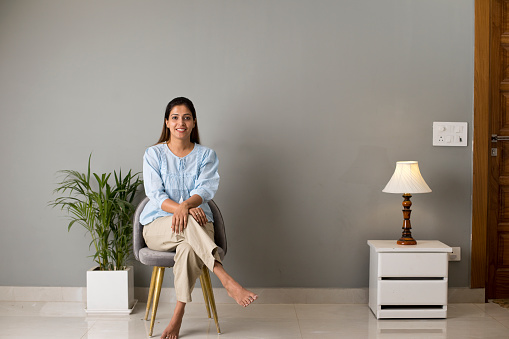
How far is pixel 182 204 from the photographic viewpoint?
8.78 feet

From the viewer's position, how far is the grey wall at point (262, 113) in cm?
→ 322

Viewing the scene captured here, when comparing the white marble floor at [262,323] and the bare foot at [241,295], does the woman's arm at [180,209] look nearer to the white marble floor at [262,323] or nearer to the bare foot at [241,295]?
the bare foot at [241,295]

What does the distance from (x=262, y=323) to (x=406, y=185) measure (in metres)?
1.15

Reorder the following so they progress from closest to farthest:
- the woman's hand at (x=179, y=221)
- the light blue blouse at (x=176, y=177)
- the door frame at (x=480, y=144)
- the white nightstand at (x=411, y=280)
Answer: the woman's hand at (x=179, y=221) → the light blue blouse at (x=176, y=177) → the white nightstand at (x=411, y=280) → the door frame at (x=480, y=144)

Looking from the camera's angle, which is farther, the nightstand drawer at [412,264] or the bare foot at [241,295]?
the nightstand drawer at [412,264]

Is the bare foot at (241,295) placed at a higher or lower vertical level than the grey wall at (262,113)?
lower

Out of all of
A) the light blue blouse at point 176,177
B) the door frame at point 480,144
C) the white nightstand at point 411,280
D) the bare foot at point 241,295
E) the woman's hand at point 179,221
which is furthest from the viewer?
the door frame at point 480,144

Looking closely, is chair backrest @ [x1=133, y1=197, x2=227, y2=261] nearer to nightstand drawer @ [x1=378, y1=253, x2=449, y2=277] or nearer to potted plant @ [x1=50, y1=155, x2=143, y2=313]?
potted plant @ [x1=50, y1=155, x2=143, y2=313]

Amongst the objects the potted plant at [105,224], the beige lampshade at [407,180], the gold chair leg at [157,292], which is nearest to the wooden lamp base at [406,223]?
the beige lampshade at [407,180]

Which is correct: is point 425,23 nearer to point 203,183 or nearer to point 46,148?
point 203,183

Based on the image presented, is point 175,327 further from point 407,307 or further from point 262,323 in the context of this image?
point 407,307

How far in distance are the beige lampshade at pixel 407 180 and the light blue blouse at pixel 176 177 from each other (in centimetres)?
105

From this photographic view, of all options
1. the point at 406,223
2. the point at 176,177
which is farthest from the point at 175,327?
the point at 406,223

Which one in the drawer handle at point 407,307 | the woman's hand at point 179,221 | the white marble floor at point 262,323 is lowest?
the white marble floor at point 262,323
